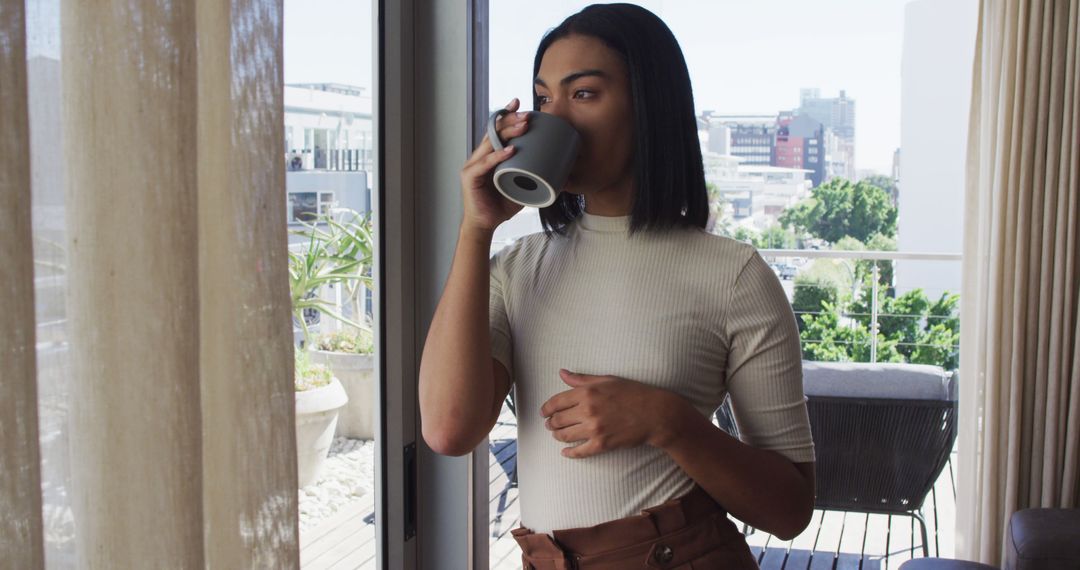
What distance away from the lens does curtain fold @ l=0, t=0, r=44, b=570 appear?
507mm

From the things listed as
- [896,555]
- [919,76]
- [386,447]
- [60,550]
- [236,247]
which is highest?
[919,76]

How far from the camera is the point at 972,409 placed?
9.82ft

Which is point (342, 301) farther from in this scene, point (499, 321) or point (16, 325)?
point (16, 325)

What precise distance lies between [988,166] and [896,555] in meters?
1.43

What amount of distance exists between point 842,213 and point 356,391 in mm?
3444

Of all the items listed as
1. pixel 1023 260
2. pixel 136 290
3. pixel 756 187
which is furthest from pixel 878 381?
pixel 136 290

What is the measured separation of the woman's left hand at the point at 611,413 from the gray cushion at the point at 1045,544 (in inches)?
66.6

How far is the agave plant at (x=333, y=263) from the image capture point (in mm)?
1393

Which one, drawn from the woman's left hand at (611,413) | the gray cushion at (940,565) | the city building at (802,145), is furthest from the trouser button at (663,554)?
the city building at (802,145)

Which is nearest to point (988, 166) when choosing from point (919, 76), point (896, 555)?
point (919, 76)

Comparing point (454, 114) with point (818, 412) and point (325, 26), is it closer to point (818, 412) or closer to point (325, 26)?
point (325, 26)

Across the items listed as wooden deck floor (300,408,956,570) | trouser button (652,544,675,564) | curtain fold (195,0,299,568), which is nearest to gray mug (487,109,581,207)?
curtain fold (195,0,299,568)

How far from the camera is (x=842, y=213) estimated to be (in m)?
4.47

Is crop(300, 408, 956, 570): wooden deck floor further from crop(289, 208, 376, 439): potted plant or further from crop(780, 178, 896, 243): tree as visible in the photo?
crop(780, 178, 896, 243): tree
